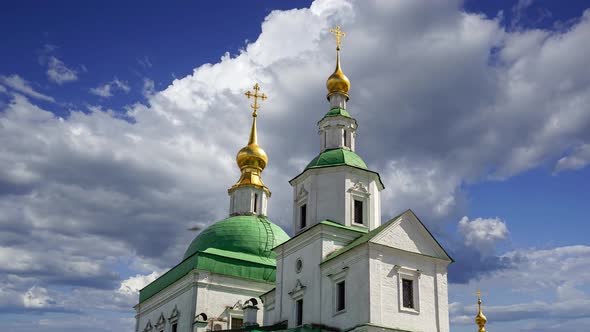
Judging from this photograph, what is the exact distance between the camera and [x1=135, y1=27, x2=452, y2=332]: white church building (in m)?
22.8

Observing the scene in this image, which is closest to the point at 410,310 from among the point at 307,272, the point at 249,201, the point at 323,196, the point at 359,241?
the point at 359,241

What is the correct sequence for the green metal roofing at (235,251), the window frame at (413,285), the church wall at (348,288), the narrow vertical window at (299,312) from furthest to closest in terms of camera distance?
the green metal roofing at (235,251) → the narrow vertical window at (299,312) → the window frame at (413,285) → the church wall at (348,288)

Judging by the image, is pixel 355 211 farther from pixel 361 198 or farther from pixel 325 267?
pixel 325 267

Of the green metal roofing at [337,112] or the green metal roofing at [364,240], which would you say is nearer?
the green metal roofing at [364,240]

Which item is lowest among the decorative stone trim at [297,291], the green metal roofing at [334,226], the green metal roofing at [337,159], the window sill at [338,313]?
the window sill at [338,313]

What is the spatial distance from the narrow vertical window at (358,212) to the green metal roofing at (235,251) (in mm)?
8406

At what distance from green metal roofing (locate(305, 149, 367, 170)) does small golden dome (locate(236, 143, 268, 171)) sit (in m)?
12.5

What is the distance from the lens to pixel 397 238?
77.7 feet

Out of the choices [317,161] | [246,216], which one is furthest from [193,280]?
[317,161]

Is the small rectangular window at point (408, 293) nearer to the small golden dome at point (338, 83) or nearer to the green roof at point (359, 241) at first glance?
the green roof at point (359, 241)

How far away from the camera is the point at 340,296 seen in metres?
23.4

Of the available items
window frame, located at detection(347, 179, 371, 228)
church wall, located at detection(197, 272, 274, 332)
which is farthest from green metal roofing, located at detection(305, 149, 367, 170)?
church wall, located at detection(197, 272, 274, 332)

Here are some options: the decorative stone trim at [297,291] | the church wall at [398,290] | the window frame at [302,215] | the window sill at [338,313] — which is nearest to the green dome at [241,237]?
the window frame at [302,215]

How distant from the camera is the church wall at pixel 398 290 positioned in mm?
22141
